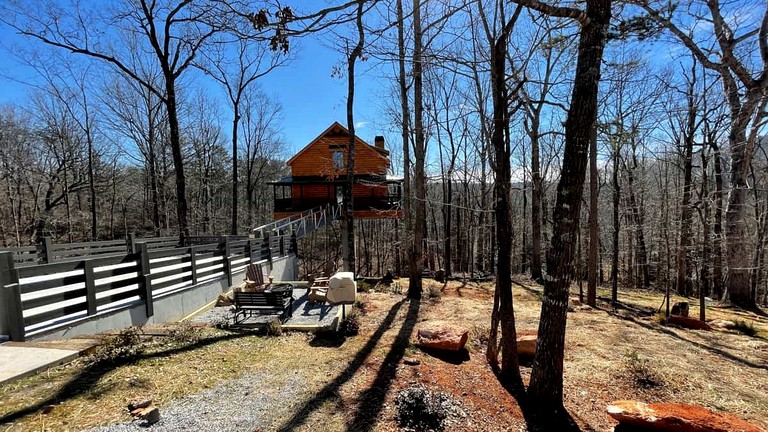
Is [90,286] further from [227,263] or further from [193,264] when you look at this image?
[227,263]

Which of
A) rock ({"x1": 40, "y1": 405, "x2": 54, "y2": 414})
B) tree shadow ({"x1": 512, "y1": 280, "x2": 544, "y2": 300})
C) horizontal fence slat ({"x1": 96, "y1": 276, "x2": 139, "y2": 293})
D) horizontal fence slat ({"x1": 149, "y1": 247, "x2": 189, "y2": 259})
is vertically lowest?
tree shadow ({"x1": 512, "y1": 280, "x2": 544, "y2": 300})

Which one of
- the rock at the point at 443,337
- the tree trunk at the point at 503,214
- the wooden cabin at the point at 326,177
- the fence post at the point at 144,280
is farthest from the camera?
the wooden cabin at the point at 326,177

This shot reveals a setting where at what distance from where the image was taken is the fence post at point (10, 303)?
4.14m

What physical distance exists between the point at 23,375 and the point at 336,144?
17666mm

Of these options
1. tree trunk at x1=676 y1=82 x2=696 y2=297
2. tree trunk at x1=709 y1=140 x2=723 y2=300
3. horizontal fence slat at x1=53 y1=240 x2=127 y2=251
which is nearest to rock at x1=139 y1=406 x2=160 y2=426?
horizontal fence slat at x1=53 y1=240 x2=127 y2=251

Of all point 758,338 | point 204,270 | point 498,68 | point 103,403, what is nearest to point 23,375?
point 103,403

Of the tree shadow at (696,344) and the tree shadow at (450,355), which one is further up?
the tree shadow at (450,355)

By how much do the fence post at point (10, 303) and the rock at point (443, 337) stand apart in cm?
543

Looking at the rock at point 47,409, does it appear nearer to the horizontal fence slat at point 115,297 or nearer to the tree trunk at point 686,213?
the horizontal fence slat at point 115,297

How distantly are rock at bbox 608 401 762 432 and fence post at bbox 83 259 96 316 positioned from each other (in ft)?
22.8

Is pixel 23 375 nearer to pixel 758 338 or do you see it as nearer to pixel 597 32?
pixel 597 32

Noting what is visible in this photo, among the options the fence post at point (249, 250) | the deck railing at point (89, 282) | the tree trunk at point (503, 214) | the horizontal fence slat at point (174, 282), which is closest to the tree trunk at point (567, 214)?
the tree trunk at point (503, 214)

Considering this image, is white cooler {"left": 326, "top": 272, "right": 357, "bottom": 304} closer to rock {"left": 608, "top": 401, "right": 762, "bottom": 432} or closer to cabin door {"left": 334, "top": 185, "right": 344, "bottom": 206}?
rock {"left": 608, "top": 401, "right": 762, "bottom": 432}

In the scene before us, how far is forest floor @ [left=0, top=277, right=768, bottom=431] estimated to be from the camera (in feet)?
10.9
